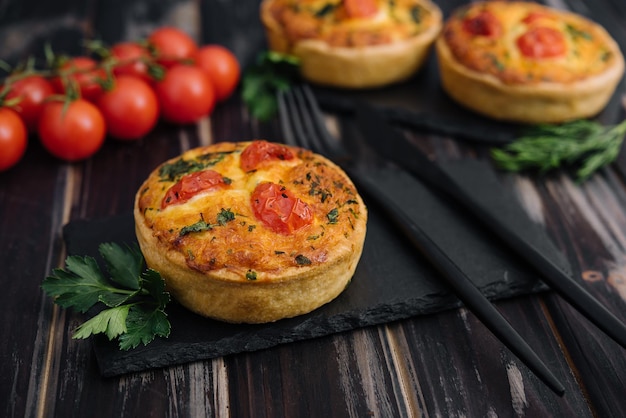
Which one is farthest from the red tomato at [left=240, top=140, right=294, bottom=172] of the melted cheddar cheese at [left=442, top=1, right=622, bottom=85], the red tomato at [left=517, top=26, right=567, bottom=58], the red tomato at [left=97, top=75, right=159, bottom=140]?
the red tomato at [left=517, top=26, right=567, bottom=58]

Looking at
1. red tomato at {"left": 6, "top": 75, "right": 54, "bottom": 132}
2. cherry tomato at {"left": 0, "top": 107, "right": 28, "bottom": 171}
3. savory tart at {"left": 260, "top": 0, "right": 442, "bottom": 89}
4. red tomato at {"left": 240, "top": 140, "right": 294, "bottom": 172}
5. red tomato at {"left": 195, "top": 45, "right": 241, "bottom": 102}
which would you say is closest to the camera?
red tomato at {"left": 240, "top": 140, "right": 294, "bottom": 172}

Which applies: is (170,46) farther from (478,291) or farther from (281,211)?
(478,291)

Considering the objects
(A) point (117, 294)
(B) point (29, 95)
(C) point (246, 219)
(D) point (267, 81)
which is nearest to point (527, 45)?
(D) point (267, 81)

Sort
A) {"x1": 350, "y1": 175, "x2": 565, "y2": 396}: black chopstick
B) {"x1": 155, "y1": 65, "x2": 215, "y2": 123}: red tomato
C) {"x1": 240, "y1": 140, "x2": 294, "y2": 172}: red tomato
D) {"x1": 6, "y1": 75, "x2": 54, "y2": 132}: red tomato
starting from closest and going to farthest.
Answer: {"x1": 350, "y1": 175, "x2": 565, "y2": 396}: black chopstick, {"x1": 240, "y1": 140, "x2": 294, "y2": 172}: red tomato, {"x1": 6, "y1": 75, "x2": 54, "y2": 132}: red tomato, {"x1": 155, "y1": 65, "x2": 215, "y2": 123}: red tomato

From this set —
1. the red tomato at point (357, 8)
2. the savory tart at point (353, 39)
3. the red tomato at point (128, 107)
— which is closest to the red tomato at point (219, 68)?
the savory tart at point (353, 39)

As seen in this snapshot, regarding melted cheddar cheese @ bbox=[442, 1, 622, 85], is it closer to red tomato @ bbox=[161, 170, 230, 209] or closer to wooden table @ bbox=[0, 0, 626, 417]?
wooden table @ bbox=[0, 0, 626, 417]

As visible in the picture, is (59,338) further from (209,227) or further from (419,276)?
(419,276)

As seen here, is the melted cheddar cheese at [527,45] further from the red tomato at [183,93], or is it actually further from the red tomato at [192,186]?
the red tomato at [192,186]
